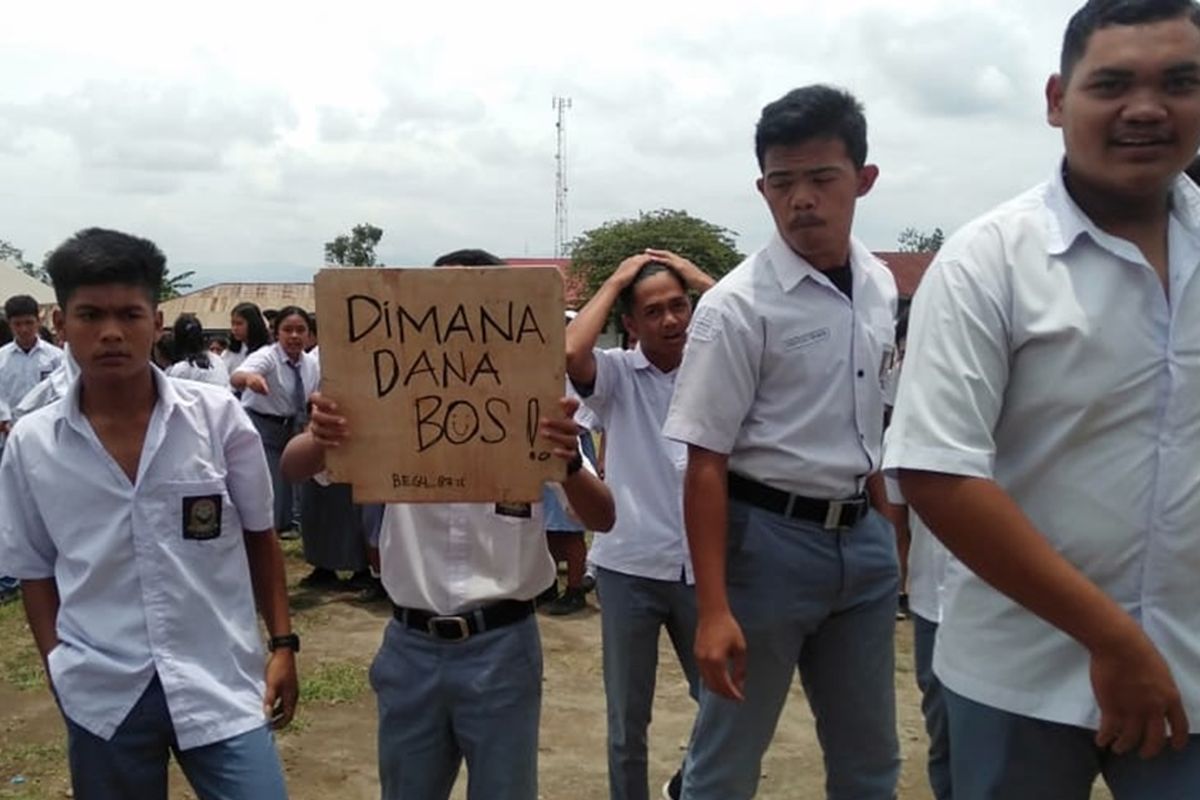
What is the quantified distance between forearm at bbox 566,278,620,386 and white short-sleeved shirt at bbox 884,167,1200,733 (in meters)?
1.72

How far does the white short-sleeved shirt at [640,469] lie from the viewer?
3.46 meters

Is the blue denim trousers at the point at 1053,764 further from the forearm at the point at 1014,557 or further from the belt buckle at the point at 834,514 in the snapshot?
the belt buckle at the point at 834,514

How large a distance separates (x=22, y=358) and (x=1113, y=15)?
8143mm

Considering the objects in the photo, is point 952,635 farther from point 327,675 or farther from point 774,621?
point 327,675

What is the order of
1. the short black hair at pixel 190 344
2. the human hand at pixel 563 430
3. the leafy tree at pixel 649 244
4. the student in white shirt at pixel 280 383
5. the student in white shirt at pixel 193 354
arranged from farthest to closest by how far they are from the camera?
the leafy tree at pixel 649 244
the short black hair at pixel 190 344
the student in white shirt at pixel 193 354
the student in white shirt at pixel 280 383
the human hand at pixel 563 430

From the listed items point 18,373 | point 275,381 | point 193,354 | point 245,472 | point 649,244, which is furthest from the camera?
point 649,244

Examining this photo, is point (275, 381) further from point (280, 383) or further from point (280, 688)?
point (280, 688)

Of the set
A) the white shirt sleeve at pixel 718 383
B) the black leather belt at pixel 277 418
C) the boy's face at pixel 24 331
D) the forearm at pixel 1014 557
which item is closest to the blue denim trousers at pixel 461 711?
the white shirt sleeve at pixel 718 383

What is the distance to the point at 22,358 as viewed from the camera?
835 centimetres

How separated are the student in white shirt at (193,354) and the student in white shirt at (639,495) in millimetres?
5074

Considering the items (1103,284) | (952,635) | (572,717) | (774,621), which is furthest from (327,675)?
(1103,284)

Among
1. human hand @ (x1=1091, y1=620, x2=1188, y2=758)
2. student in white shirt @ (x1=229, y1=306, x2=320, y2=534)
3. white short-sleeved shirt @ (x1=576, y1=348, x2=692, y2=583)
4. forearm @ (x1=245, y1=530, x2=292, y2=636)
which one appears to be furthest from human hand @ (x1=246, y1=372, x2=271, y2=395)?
human hand @ (x1=1091, y1=620, x2=1188, y2=758)

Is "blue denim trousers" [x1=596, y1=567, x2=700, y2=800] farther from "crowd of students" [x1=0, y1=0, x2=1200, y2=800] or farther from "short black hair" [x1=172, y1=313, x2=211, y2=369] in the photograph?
"short black hair" [x1=172, y1=313, x2=211, y2=369]

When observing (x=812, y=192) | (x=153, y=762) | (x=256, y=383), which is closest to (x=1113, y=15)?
(x=812, y=192)
